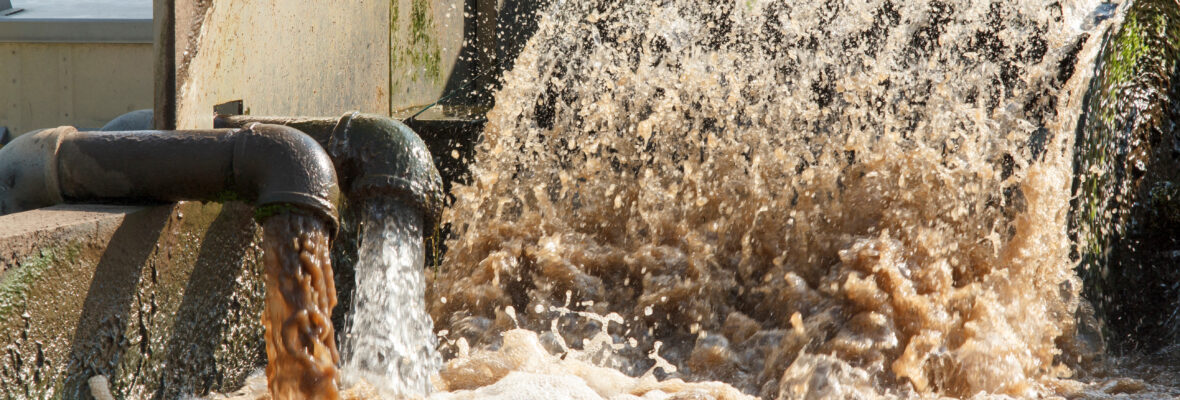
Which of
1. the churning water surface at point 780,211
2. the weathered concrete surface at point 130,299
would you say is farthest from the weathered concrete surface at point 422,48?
the weathered concrete surface at point 130,299

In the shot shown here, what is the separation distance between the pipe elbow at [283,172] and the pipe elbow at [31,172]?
0.51m

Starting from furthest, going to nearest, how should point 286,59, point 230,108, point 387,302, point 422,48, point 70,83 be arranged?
point 70,83, point 422,48, point 286,59, point 230,108, point 387,302

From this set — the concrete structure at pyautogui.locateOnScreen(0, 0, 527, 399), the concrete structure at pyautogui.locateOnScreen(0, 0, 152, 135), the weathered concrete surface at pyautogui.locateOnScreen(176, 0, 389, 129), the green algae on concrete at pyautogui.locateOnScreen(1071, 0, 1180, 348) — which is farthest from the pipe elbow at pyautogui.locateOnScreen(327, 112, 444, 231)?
the concrete structure at pyautogui.locateOnScreen(0, 0, 152, 135)

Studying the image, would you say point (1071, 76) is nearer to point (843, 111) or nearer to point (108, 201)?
point (843, 111)

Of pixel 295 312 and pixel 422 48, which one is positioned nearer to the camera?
pixel 295 312

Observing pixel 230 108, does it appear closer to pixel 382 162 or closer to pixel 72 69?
pixel 382 162

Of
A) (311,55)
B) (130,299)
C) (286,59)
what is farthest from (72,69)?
(130,299)

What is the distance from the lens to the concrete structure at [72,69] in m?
6.95

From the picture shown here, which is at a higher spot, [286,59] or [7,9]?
[7,9]

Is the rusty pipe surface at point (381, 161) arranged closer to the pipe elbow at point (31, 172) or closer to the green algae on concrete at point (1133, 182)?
the pipe elbow at point (31, 172)

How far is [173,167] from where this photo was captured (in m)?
2.50


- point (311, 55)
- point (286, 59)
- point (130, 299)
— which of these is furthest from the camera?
point (311, 55)

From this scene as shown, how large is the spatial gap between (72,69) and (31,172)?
514 centimetres

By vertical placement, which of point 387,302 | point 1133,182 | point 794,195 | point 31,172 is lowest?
point 387,302
